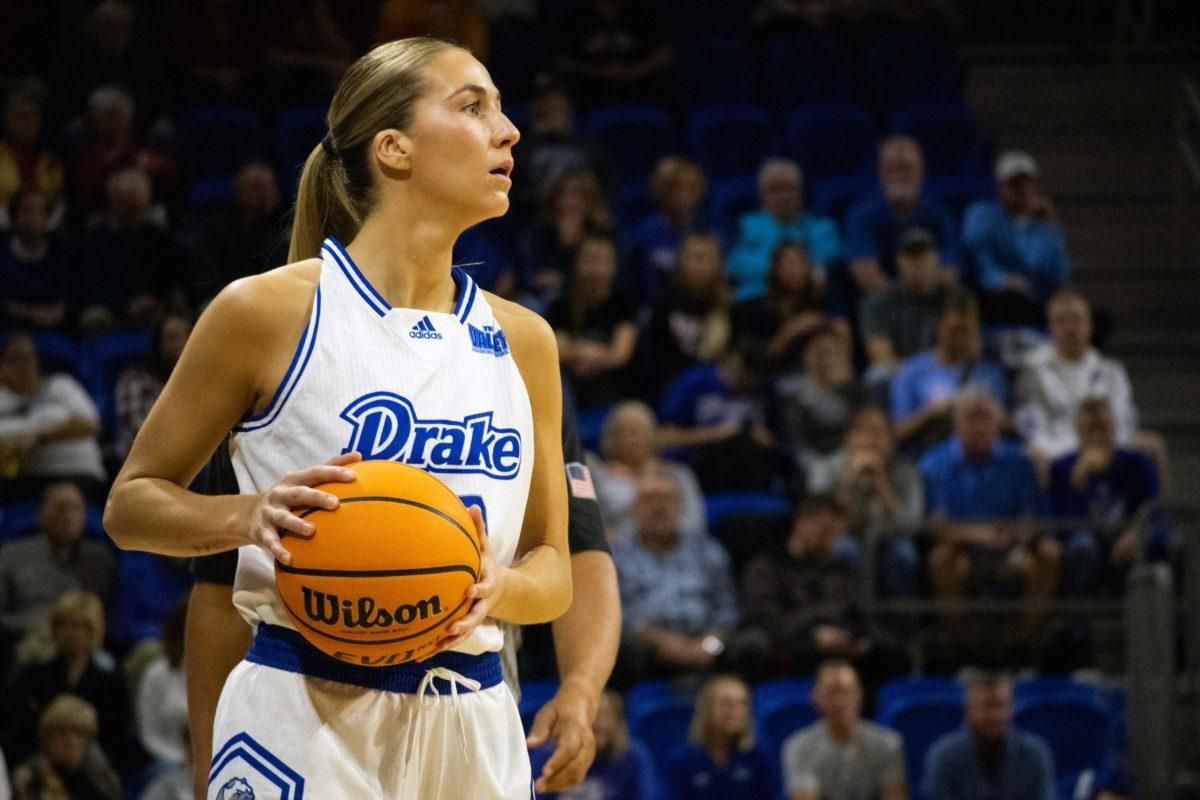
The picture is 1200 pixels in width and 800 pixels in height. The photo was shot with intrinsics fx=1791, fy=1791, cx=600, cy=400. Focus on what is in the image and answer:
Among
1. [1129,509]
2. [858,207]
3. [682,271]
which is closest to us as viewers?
[1129,509]

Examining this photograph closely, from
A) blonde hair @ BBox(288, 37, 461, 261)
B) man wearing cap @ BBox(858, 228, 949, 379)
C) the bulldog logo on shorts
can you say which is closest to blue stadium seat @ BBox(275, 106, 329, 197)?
man wearing cap @ BBox(858, 228, 949, 379)

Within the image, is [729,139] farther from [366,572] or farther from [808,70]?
[366,572]

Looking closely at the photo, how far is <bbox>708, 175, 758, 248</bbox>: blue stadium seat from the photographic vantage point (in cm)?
952

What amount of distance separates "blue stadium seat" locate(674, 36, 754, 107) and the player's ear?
8.21 metres

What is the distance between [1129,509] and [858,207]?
228 centimetres

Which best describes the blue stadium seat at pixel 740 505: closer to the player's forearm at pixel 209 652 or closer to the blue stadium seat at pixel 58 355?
the blue stadium seat at pixel 58 355

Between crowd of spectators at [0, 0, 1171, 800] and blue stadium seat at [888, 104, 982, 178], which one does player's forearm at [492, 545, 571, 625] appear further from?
blue stadium seat at [888, 104, 982, 178]

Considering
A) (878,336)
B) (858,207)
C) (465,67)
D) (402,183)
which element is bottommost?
(402,183)

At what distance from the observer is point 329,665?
7.75 ft

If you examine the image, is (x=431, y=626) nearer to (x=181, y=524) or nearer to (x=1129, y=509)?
(x=181, y=524)

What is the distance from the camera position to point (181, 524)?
2.35 m

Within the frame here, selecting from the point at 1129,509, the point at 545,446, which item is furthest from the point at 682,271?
the point at 545,446

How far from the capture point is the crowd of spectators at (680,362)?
22.3ft

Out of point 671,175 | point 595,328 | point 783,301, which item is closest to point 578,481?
point 595,328
